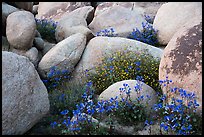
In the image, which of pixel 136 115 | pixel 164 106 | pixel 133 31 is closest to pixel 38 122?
pixel 136 115

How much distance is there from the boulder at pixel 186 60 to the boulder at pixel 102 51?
4.74 feet

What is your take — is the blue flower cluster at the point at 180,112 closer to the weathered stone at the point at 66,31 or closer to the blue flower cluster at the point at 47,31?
the weathered stone at the point at 66,31

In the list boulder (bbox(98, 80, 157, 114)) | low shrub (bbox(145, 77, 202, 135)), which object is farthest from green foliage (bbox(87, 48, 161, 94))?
low shrub (bbox(145, 77, 202, 135))

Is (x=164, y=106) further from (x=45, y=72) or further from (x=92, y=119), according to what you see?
(x=45, y=72)

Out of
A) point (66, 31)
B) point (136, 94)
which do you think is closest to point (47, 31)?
point (66, 31)

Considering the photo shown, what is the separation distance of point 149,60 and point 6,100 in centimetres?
292

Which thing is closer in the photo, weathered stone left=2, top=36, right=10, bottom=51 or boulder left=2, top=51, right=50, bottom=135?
boulder left=2, top=51, right=50, bottom=135

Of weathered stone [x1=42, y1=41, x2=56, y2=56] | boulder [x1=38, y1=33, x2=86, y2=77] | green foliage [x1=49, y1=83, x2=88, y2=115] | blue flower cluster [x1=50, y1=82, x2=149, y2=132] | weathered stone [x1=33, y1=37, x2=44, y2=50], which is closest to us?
blue flower cluster [x1=50, y1=82, x2=149, y2=132]

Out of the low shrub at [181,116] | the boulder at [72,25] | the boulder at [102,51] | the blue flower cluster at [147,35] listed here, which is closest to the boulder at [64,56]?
the boulder at [102,51]

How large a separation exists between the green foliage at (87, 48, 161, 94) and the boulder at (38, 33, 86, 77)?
417 millimetres

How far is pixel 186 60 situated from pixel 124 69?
161 cm

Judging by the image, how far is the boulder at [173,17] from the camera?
25.3 feet

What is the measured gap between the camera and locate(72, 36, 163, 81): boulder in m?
6.64

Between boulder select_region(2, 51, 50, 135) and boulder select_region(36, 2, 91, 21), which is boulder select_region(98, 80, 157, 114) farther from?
boulder select_region(36, 2, 91, 21)
